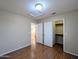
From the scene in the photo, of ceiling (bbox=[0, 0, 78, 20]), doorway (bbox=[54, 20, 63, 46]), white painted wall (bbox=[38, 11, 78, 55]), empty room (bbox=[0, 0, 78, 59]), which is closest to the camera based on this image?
ceiling (bbox=[0, 0, 78, 20])

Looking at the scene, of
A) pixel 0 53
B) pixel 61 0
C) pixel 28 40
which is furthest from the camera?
pixel 28 40

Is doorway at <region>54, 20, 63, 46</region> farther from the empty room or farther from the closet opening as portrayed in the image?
the empty room

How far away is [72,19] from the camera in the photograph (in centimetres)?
342

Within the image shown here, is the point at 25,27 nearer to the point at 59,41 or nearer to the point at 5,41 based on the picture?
the point at 5,41

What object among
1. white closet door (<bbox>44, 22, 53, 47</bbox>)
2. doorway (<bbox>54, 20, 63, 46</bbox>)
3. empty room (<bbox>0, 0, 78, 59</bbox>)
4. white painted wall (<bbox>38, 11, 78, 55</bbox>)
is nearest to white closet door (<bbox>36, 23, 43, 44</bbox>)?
white closet door (<bbox>44, 22, 53, 47</bbox>)

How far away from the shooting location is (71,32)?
347 cm

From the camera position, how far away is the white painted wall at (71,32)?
3293 mm

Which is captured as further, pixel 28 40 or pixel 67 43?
pixel 28 40

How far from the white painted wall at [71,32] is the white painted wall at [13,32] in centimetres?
272

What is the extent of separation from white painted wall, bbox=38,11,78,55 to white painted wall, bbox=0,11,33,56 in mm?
2718

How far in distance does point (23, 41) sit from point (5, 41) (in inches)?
53.7

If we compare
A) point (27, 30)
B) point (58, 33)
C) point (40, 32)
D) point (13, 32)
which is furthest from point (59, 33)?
point (13, 32)

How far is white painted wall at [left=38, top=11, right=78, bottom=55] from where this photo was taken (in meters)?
3.29

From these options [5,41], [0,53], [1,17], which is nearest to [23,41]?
[5,41]
